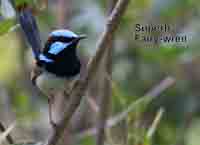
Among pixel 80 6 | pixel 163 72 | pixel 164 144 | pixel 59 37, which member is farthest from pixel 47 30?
pixel 59 37

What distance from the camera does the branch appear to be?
1290 mm

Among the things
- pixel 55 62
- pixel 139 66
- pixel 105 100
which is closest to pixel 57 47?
pixel 55 62

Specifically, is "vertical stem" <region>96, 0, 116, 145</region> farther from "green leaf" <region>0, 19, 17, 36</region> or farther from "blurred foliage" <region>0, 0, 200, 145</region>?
"green leaf" <region>0, 19, 17, 36</region>

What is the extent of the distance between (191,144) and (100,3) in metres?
0.73

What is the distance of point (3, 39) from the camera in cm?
272

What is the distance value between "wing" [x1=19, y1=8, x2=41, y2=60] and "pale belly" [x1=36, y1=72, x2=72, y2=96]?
71 mm

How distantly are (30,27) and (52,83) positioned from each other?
0.20 metres

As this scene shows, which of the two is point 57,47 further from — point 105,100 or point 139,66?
point 139,66

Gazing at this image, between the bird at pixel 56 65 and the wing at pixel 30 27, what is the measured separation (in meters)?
0.03

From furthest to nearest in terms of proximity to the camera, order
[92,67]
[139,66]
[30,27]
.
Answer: [139,66] → [30,27] → [92,67]

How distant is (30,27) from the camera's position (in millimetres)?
1564

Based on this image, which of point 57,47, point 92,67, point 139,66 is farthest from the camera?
point 139,66

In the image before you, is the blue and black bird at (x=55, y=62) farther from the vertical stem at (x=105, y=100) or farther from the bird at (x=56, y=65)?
the vertical stem at (x=105, y=100)

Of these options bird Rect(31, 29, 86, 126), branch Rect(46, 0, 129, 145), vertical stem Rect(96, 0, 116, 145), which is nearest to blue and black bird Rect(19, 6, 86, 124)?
bird Rect(31, 29, 86, 126)
